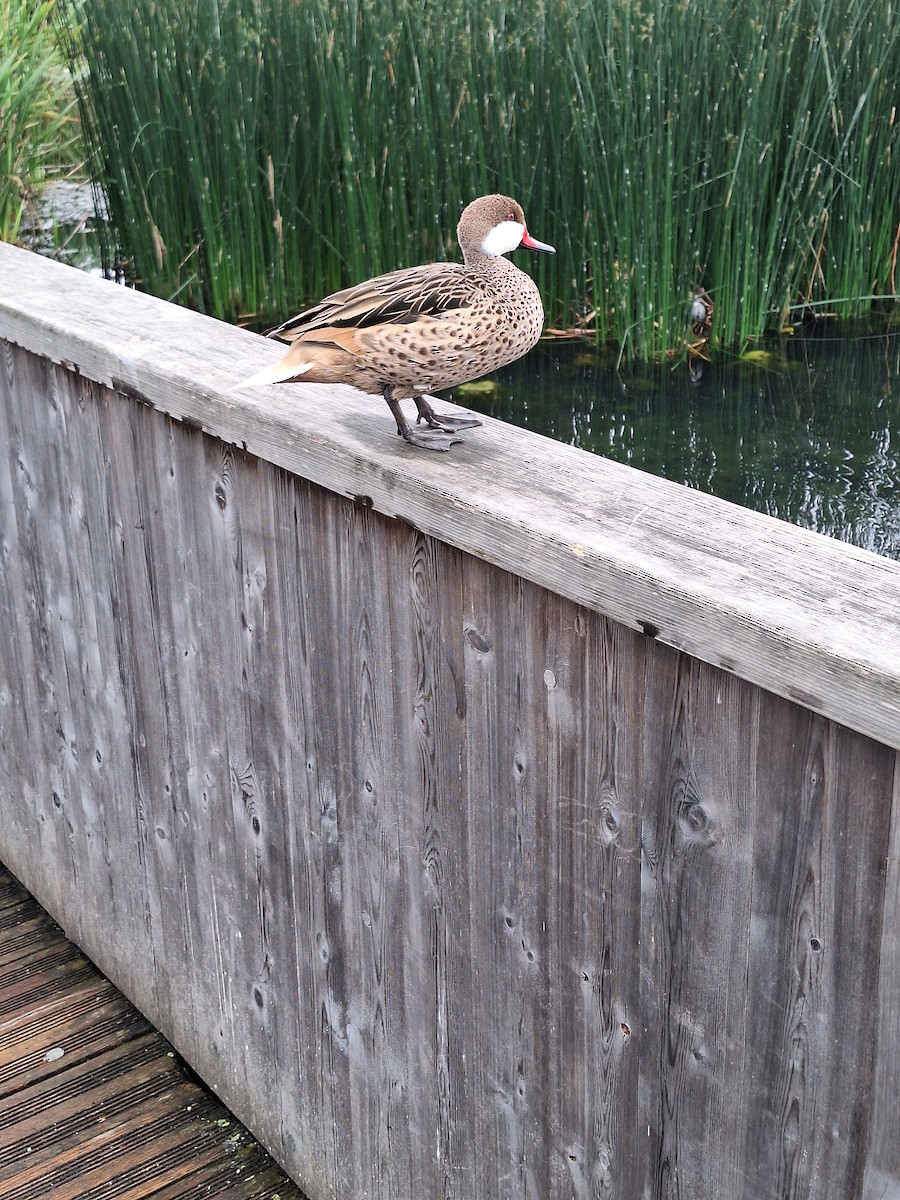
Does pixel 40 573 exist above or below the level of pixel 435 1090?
above

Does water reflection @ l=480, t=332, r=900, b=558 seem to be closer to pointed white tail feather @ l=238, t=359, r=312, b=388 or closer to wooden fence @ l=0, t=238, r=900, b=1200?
wooden fence @ l=0, t=238, r=900, b=1200

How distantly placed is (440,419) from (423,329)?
0.76 ft

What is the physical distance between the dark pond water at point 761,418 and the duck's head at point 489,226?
729 millimetres

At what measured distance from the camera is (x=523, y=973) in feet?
4.98

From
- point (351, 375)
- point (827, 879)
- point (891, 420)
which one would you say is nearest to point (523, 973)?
point (827, 879)

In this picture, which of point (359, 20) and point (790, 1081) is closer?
point (790, 1081)

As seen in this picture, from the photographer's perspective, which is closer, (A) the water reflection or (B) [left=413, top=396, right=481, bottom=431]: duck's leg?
(B) [left=413, top=396, right=481, bottom=431]: duck's leg

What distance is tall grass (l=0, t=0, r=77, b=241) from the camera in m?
3.46

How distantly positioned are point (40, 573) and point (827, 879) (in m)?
1.77

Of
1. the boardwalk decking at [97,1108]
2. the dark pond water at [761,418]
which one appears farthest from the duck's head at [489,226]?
the boardwalk decking at [97,1108]

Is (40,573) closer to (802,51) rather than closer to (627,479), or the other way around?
(627,479)

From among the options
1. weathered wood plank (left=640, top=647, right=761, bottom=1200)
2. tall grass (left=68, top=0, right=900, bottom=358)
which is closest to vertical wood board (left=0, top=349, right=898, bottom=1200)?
weathered wood plank (left=640, top=647, right=761, bottom=1200)

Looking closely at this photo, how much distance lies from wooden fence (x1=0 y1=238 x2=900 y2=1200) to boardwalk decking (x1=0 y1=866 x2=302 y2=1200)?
78mm

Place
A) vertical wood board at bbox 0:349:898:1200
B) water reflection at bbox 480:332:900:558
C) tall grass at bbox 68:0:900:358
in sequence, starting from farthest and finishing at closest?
tall grass at bbox 68:0:900:358 → water reflection at bbox 480:332:900:558 → vertical wood board at bbox 0:349:898:1200
